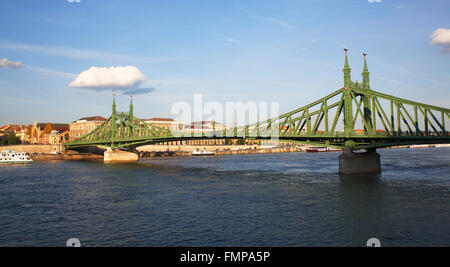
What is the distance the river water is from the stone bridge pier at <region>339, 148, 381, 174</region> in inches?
261

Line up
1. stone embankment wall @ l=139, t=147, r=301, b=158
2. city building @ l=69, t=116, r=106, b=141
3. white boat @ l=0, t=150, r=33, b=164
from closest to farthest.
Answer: white boat @ l=0, t=150, r=33, b=164
stone embankment wall @ l=139, t=147, r=301, b=158
city building @ l=69, t=116, r=106, b=141

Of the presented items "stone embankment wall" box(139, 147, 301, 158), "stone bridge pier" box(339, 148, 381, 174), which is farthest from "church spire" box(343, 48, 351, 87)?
"stone embankment wall" box(139, 147, 301, 158)

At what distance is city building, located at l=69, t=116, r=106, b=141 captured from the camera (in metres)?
170

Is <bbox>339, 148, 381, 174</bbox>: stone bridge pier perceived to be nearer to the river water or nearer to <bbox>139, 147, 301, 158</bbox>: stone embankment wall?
the river water

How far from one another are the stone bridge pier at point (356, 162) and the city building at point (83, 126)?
448 ft

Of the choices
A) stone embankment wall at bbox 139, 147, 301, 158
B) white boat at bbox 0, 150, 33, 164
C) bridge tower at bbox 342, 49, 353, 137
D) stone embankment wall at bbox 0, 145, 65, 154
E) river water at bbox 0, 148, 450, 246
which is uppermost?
bridge tower at bbox 342, 49, 353, 137

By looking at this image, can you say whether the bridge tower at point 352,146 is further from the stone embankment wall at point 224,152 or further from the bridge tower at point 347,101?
the stone embankment wall at point 224,152

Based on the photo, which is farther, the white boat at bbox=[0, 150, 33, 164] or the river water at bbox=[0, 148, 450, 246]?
the white boat at bbox=[0, 150, 33, 164]

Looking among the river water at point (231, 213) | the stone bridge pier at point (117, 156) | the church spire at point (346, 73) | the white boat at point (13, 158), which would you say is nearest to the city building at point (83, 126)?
the stone bridge pier at point (117, 156)

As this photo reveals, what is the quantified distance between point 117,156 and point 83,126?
86.3 metres

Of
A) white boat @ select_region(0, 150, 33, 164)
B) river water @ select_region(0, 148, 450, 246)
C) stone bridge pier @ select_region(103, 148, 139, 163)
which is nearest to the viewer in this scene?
river water @ select_region(0, 148, 450, 246)

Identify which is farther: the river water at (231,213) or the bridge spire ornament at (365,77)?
the bridge spire ornament at (365,77)

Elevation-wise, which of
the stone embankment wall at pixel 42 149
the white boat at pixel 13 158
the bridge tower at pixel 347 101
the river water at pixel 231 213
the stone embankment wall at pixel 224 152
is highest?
the bridge tower at pixel 347 101

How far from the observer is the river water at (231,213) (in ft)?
73.8
